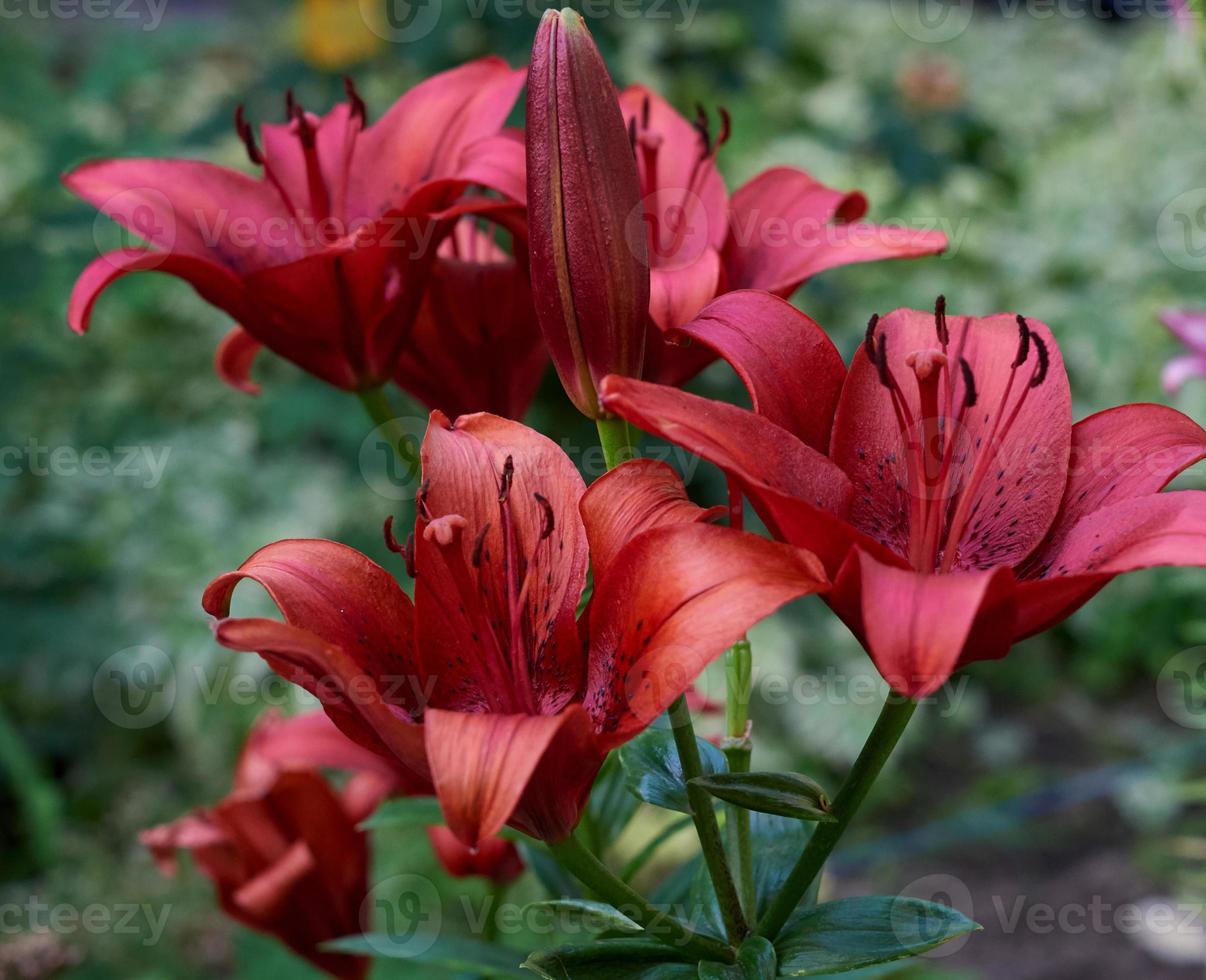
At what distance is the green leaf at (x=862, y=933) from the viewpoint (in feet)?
1.69

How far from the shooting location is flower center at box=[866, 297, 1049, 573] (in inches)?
22.0

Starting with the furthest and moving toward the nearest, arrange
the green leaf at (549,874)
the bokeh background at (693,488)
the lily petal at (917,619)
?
the bokeh background at (693,488) < the green leaf at (549,874) < the lily petal at (917,619)

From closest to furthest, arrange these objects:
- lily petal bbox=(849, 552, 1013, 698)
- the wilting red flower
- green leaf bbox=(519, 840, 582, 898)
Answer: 1. lily petal bbox=(849, 552, 1013, 698)
2. green leaf bbox=(519, 840, 582, 898)
3. the wilting red flower

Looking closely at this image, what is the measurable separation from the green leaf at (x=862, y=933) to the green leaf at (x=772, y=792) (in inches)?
2.5

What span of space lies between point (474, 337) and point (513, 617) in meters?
0.22

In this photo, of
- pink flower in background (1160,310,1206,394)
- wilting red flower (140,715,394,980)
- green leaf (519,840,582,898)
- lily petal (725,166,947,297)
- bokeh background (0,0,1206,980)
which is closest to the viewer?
lily petal (725,166,947,297)

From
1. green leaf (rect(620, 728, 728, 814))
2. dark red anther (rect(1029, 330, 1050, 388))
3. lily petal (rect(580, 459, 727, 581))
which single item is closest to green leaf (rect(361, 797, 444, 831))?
green leaf (rect(620, 728, 728, 814))

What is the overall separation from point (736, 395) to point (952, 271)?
907 mm

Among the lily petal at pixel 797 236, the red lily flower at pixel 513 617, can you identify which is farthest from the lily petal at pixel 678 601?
the lily petal at pixel 797 236

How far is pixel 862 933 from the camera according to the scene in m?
0.53

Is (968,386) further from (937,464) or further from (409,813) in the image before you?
(409,813)

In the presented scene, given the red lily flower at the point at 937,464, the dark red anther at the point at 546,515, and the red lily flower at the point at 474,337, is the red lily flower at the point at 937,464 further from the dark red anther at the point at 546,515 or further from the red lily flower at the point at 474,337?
the red lily flower at the point at 474,337

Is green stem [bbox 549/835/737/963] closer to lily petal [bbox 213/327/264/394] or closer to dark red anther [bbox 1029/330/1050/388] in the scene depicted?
dark red anther [bbox 1029/330/1050/388]

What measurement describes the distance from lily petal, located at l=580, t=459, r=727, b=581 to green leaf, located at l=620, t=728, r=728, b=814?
0.37 feet
